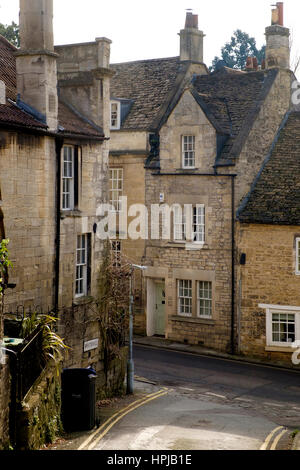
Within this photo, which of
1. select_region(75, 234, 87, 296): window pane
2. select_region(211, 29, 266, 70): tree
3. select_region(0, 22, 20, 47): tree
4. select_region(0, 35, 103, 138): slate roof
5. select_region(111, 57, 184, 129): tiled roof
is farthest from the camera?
select_region(211, 29, 266, 70): tree

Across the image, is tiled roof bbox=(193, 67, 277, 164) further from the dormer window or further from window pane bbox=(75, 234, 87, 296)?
window pane bbox=(75, 234, 87, 296)

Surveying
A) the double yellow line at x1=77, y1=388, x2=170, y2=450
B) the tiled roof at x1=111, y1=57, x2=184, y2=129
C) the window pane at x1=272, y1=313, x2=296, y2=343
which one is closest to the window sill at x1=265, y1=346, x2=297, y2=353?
the window pane at x1=272, y1=313, x2=296, y2=343

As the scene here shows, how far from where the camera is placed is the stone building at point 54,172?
2078 cm

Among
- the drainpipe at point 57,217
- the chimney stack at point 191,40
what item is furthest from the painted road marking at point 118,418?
the chimney stack at point 191,40

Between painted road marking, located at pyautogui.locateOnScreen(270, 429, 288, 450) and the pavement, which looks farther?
the pavement

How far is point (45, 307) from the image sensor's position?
871 inches

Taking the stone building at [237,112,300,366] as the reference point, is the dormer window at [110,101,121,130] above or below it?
above

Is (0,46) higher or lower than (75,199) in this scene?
higher

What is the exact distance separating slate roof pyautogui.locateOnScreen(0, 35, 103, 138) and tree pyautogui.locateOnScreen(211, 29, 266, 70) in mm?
43845

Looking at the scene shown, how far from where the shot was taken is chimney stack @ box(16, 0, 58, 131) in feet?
71.5

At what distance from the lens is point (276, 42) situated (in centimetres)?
3372
